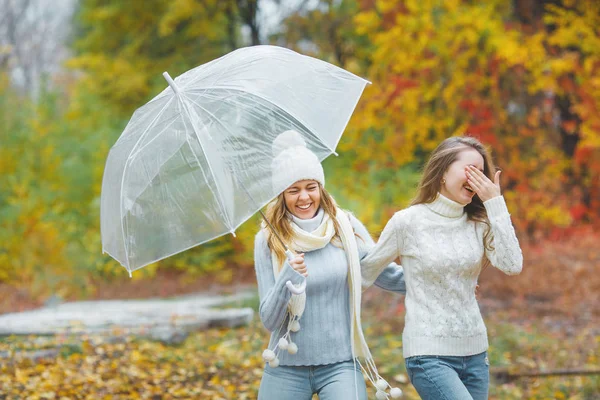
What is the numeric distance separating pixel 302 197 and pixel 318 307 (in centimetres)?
51

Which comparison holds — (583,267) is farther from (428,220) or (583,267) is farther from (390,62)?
(428,220)

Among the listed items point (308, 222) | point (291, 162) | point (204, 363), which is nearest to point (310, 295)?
point (308, 222)

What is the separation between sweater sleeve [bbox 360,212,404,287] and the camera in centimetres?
326

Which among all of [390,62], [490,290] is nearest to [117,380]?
[490,290]

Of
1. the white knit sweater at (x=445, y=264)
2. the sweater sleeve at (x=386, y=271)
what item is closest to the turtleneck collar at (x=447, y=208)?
the white knit sweater at (x=445, y=264)

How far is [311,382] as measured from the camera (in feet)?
10.7

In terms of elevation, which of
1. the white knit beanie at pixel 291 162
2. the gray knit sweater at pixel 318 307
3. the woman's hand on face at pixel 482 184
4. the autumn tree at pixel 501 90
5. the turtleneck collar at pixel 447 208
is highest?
the autumn tree at pixel 501 90

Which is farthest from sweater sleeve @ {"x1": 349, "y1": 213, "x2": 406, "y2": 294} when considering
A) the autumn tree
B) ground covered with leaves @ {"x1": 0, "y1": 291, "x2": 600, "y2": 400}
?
the autumn tree

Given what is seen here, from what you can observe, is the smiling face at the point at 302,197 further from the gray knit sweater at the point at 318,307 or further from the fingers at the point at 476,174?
the fingers at the point at 476,174

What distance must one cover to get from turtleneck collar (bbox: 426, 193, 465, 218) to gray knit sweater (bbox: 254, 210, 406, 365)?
486mm

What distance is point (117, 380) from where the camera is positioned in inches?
227

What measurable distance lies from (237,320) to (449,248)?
516 centimetres

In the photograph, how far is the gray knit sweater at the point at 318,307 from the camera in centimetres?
323

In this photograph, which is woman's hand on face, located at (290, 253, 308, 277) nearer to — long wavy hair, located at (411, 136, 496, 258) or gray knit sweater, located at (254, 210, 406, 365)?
gray knit sweater, located at (254, 210, 406, 365)
